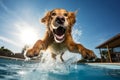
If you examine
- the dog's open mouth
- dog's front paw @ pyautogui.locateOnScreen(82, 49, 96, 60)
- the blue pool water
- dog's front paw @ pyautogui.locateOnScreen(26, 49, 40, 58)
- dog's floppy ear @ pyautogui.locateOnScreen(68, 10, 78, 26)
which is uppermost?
dog's floppy ear @ pyautogui.locateOnScreen(68, 10, 78, 26)

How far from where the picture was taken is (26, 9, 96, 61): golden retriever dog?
366 centimetres

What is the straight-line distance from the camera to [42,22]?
419 cm

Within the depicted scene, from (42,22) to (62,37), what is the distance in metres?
0.80

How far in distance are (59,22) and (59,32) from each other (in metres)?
0.34

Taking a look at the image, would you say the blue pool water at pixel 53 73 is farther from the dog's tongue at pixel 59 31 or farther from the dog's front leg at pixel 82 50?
the dog's tongue at pixel 59 31

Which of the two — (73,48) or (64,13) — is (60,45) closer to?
(73,48)

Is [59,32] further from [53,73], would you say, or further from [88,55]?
[53,73]

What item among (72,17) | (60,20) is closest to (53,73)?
(72,17)

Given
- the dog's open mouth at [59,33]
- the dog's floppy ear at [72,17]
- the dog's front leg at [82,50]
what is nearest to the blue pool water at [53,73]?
the dog's front leg at [82,50]

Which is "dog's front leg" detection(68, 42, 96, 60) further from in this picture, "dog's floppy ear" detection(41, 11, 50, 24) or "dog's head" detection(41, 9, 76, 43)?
"dog's floppy ear" detection(41, 11, 50, 24)

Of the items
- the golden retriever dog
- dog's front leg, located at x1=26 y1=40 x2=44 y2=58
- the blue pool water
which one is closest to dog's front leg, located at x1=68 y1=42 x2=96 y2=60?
the golden retriever dog

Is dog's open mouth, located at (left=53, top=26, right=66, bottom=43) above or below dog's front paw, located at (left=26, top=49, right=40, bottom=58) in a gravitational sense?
above

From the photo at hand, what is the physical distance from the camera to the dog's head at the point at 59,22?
3.69m

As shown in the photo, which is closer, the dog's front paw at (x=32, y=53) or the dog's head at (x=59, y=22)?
the dog's front paw at (x=32, y=53)
